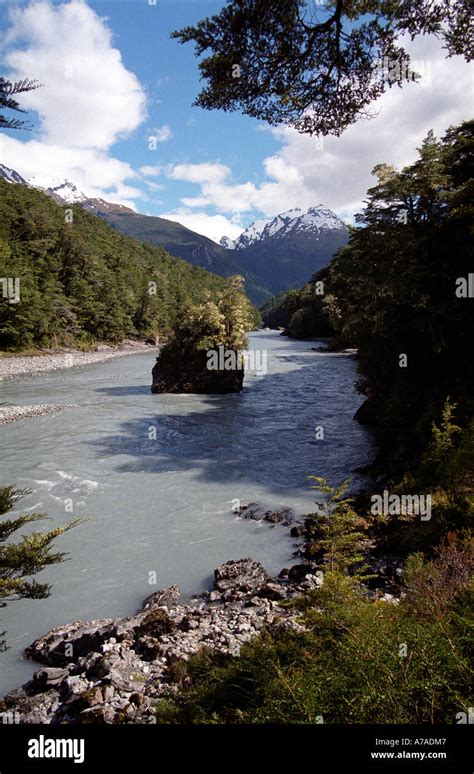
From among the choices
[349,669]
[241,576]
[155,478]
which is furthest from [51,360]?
[349,669]

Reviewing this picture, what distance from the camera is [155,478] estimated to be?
14.4 meters

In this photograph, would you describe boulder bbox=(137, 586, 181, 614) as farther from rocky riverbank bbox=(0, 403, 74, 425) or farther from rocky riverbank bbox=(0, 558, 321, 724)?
rocky riverbank bbox=(0, 403, 74, 425)

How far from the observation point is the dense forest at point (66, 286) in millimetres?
46656

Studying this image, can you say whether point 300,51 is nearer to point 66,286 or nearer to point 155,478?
point 155,478

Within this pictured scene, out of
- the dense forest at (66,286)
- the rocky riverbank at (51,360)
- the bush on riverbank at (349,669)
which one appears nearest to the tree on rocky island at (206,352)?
the dense forest at (66,286)

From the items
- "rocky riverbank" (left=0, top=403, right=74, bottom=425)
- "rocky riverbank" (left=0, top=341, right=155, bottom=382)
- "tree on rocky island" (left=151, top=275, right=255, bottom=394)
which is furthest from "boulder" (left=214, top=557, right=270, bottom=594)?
"rocky riverbank" (left=0, top=341, right=155, bottom=382)

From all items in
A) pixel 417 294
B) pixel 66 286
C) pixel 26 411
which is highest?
pixel 66 286

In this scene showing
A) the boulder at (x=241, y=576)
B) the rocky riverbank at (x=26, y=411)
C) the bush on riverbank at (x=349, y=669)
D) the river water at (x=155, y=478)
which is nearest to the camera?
the bush on riverbank at (x=349, y=669)

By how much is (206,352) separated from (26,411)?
42.6 feet

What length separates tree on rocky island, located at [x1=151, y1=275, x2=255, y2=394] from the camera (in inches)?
1213

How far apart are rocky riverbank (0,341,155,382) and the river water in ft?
31.1

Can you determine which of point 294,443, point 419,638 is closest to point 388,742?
point 419,638

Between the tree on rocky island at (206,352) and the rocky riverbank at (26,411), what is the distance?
7.97 metres

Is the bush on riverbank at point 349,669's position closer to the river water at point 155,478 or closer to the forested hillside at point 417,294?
the river water at point 155,478
